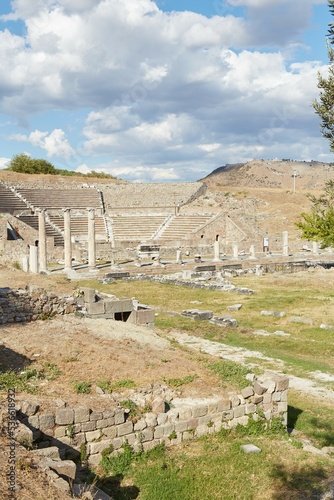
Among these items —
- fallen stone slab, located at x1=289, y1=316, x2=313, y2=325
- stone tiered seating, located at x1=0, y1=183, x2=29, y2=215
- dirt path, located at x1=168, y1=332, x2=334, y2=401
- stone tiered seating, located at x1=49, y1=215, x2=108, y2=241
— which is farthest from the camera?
stone tiered seating, located at x1=0, y1=183, x2=29, y2=215

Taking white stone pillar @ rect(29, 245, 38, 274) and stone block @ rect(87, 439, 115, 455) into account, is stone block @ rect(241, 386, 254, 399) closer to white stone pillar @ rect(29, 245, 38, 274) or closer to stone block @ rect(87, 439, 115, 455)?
stone block @ rect(87, 439, 115, 455)

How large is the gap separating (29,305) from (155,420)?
27.3 feet

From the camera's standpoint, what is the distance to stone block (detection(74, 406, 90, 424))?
8000 millimetres

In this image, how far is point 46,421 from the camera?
25.6ft

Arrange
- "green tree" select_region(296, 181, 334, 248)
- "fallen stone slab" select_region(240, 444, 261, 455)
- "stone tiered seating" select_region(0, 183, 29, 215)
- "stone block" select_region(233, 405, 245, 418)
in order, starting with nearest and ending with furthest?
"fallen stone slab" select_region(240, 444, 261, 455) < "stone block" select_region(233, 405, 245, 418) < "green tree" select_region(296, 181, 334, 248) < "stone tiered seating" select_region(0, 183, 29, 215)

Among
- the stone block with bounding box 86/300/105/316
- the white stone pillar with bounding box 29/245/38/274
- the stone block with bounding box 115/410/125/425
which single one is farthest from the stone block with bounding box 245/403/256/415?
the white stone pillar with bounding box 29/245/38/274

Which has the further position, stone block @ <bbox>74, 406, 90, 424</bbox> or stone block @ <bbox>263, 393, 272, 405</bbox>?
stone block @ <bbox>263, 393, 272, 405</bbox>

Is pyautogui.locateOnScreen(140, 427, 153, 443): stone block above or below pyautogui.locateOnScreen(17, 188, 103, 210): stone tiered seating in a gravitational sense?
below

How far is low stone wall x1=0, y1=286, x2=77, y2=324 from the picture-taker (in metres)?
15.4

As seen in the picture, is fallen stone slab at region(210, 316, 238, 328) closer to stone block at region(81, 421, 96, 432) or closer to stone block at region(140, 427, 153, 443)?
stone block at region(140, 427, 153, 443)

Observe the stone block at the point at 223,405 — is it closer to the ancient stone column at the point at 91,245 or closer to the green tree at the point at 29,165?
the ancient stone column at the point at 91,245

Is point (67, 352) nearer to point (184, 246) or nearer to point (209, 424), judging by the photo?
point (209, 424)

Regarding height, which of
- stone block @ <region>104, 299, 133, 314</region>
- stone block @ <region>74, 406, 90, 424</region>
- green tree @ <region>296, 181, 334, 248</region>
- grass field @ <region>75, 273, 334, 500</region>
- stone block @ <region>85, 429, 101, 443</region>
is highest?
green tree @ <region>296, 181, 334, 248</region>

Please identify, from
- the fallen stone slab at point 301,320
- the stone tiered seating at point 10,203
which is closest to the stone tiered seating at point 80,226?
the stone tiered seating at point 10,203
